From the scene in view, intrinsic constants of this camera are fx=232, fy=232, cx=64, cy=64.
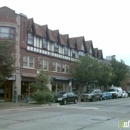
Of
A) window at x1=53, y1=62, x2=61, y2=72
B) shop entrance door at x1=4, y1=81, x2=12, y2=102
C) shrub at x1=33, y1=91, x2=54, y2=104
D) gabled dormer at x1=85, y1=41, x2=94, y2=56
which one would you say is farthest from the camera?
gabled dormer at x1=85, y1=41, x2=94, y2=56

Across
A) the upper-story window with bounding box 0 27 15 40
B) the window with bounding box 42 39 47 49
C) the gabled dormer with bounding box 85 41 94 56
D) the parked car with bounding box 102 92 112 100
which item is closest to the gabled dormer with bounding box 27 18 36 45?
the window with bounding box 42 39 47 49

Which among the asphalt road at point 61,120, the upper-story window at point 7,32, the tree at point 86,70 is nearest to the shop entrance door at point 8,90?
the upper-story window at point 7,32

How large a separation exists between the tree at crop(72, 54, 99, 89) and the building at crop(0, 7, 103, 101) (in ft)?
7.21

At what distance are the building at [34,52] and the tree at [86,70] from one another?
7.21ft

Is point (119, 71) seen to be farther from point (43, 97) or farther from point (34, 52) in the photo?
point (43, 97)

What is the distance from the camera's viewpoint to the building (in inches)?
1154

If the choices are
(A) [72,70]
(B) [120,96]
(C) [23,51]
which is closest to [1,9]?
(C) [23,51]

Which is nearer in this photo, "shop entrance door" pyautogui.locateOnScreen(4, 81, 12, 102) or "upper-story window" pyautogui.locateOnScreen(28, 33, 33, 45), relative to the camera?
"shop entrance door" pyautogui.locateOnScreen(4, 81, 12, 102)

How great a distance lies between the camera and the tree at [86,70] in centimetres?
3800

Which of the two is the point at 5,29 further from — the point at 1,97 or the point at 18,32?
the point at 1,97

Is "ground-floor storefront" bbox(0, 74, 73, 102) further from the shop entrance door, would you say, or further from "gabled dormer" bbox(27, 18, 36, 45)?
"gabled dormer" bbox(27, 18, 36, 45)

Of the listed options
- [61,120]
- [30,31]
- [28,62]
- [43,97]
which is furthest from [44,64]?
[61,120]

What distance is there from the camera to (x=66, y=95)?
1075 inches

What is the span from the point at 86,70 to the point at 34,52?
9.64 metres
